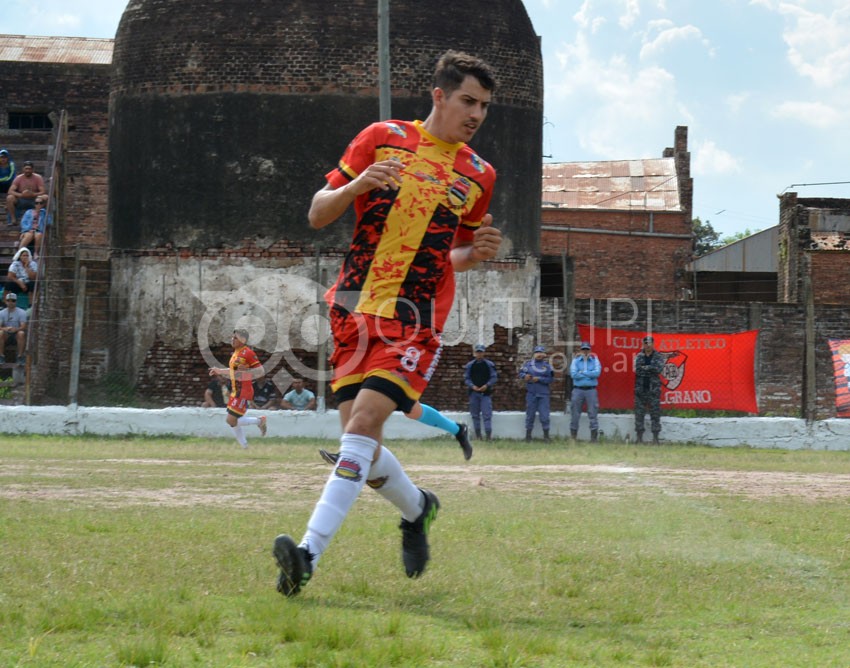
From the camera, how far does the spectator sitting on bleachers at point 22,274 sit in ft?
75.5

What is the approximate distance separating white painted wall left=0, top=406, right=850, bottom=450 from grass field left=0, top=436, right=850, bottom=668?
395 inches

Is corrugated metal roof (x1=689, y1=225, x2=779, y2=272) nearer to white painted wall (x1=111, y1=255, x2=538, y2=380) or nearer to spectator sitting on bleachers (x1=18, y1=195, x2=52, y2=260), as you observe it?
white painted wall (x1=111, y1=255, x2=538, y2=380)

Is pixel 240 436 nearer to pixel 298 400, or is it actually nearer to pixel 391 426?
pixel 391 426

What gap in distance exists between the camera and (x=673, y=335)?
2275 centimetres

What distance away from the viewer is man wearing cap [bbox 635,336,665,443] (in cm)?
2219

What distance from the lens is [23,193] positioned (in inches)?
1005

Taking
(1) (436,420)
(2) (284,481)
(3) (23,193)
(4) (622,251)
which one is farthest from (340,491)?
(4) (622,251)

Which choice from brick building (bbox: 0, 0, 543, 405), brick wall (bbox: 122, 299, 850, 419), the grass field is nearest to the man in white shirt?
brick wall (bbox: 122, 299, 850, 419)

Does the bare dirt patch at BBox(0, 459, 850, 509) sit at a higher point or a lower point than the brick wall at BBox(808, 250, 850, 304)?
lower

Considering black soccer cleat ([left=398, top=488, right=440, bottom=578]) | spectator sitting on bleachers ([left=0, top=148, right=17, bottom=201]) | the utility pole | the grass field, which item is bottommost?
the grass field

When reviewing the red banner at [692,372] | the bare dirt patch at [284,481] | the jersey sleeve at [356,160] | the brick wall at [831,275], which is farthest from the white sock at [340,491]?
the brick wall at [831,275]

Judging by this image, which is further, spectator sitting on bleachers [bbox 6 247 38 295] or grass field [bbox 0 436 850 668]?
spectator sitting on bleachers [bbox 6 247 38 295]

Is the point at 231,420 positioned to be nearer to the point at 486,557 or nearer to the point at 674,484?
the point at 674,484

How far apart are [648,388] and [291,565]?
1744 centimetres
